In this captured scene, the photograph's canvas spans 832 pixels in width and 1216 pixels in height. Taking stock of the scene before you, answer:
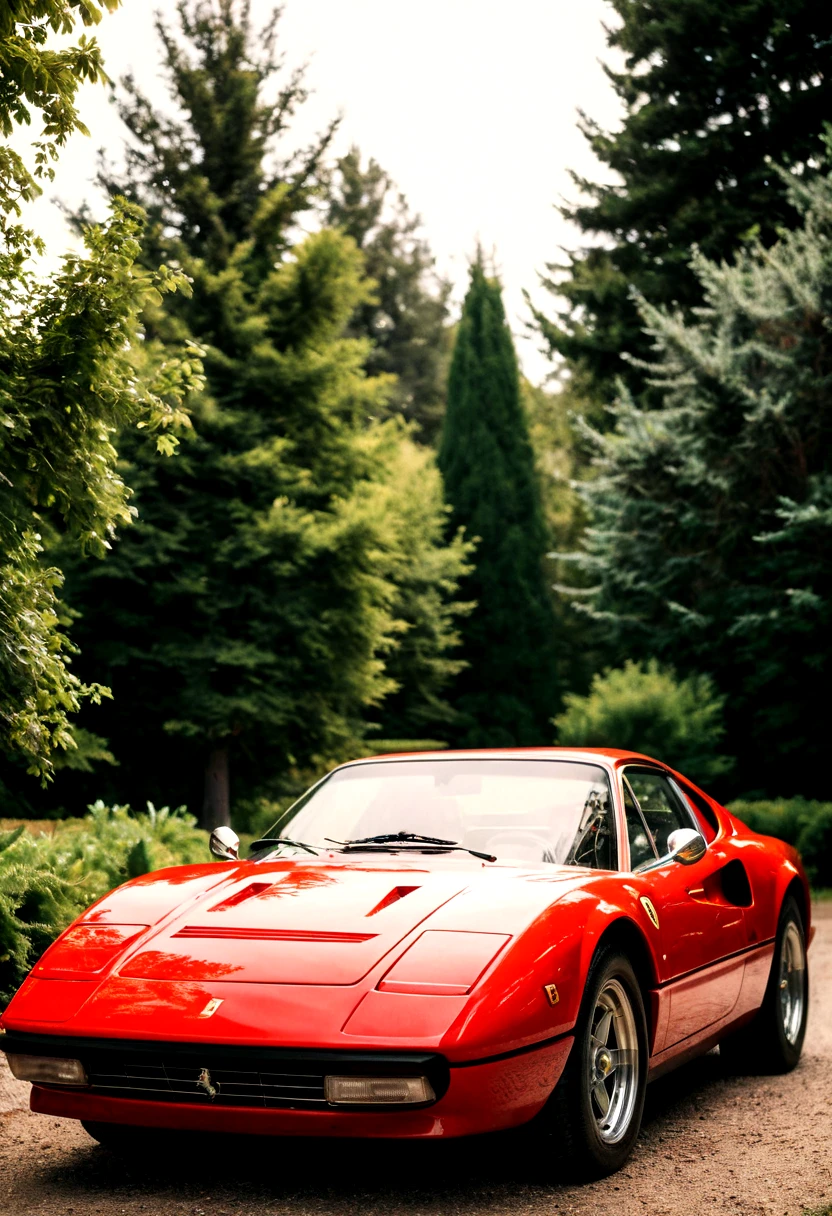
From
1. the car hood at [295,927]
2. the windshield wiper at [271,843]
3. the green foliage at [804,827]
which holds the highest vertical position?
the windshield wiper at [271,843]

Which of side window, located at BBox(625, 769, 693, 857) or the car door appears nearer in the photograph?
the car door

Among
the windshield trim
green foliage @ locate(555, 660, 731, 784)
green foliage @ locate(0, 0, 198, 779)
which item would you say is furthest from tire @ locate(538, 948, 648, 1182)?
green foliage @ locate(555, 660, 731, 784)

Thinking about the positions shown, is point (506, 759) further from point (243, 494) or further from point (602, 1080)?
point (243, 494)

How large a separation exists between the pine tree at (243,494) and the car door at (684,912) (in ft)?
49.4

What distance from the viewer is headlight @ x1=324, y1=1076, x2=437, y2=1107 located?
3.54 metres

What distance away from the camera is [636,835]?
516cm

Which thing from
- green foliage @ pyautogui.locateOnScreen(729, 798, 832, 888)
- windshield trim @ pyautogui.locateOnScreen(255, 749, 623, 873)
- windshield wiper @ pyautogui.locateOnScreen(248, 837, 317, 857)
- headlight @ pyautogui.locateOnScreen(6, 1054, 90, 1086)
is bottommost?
green foliage @ pyautogui.locateOnScreen(729, 798, 832, 888)

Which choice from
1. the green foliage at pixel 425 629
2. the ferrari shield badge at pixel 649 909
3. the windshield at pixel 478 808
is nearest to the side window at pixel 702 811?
the windshield at pixel 478 808

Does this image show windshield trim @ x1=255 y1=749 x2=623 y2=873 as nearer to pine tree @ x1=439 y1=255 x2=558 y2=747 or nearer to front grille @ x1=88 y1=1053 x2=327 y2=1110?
front grille @ x1=88 y1=1053 x2=327 y2=1110

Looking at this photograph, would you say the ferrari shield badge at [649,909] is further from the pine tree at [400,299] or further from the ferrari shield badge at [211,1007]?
the pine tree at [400,299]

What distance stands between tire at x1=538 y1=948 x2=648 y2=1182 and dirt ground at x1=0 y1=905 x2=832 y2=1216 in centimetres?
11

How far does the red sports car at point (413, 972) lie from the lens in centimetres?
361

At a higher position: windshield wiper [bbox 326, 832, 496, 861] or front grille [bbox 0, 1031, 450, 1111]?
windshield wiper [bbox 326, 832, 496, 861]

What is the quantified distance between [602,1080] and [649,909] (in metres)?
0.65
